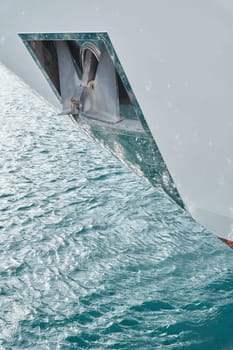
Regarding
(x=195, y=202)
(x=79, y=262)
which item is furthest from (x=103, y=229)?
(x=195, y=202)

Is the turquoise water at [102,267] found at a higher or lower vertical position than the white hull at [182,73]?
lower

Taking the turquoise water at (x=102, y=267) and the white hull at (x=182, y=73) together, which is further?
the turquoise water at (x=102, y=267)

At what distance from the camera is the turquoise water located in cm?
295

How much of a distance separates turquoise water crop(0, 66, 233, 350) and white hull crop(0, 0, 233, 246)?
120 cm

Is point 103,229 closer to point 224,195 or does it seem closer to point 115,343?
point 115,343

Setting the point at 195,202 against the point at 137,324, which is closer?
the point at 195,202

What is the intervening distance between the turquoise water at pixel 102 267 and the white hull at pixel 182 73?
47.4 inches

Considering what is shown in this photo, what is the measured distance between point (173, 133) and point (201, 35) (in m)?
0.42

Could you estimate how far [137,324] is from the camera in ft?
10.0

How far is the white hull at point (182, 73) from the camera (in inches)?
51.5

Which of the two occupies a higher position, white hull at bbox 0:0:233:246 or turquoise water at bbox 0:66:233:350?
white hull at bbox 0:0:233:246

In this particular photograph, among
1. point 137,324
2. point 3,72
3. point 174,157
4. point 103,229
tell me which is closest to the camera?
point 174,157

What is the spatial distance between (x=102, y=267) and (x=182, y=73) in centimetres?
261

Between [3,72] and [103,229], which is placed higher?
[3,72]
